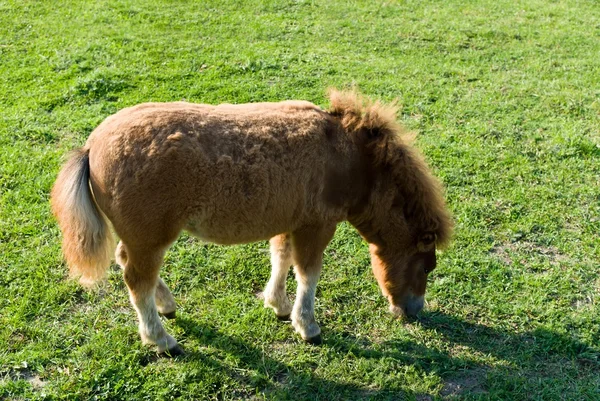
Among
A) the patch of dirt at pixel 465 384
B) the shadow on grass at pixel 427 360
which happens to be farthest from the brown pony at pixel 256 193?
the patch of dirt at pixel 465 384

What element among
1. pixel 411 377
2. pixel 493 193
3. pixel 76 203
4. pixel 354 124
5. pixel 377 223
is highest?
pixel 354 124

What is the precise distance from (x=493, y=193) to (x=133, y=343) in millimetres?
4004

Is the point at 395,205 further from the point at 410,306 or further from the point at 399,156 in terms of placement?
the point at 410,306

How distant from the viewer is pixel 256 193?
4.01 meters

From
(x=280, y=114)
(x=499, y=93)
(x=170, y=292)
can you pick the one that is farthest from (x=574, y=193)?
(x=170, y=292)

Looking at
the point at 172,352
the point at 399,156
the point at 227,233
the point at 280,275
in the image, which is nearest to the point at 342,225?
the point at 280,275

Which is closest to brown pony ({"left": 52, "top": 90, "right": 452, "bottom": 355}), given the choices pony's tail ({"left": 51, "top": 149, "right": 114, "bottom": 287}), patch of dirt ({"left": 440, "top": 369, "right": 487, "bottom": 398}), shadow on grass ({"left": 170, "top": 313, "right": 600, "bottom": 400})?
pony's tail ({"left": 51, "top": 149, "right": 114, "bottom": 287})

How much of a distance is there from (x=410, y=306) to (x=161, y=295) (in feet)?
6.57

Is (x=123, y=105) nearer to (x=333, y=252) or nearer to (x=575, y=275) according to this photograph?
(x=333, y=252)

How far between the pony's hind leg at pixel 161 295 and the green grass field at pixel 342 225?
14 cm

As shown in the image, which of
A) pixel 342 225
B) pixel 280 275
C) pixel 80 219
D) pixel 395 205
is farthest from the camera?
pixel 342 225

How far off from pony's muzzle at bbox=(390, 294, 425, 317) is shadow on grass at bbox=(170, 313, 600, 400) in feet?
0.50

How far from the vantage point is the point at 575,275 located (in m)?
5.28

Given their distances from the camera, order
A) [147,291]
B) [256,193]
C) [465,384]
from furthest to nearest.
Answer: [465,384] → [147,291] → [256,193]
